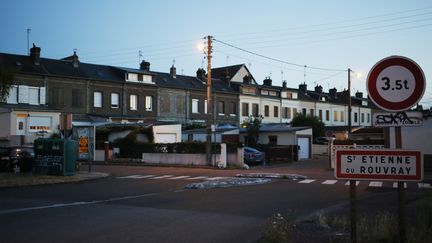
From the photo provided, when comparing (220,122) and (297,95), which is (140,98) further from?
(297,95)

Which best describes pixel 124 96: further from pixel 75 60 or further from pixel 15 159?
pixel 15 159

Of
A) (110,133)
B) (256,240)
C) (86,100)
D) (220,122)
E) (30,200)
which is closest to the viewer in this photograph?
(256,240)

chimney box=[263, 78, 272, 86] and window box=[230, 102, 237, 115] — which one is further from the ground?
chimney box=[263, 78, 272, 86]

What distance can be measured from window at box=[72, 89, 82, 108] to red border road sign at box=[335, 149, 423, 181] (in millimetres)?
47711

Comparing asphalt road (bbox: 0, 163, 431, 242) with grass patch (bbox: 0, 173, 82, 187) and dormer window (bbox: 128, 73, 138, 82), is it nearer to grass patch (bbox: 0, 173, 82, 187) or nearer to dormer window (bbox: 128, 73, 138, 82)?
grass patch (bbox: 0, 173, 82, 187)

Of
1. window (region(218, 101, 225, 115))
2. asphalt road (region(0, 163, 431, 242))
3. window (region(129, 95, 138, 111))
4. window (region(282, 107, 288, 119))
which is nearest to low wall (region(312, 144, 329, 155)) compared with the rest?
window (region(218, 101, 225, 115))

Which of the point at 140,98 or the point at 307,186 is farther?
the point at 140,98

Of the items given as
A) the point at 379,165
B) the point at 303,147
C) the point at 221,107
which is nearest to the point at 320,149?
the point at 303,147

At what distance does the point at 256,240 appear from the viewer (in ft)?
29.8

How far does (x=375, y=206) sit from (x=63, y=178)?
1430 cm

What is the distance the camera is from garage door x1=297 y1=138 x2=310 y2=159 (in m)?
48.4

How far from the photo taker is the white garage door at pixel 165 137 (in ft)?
146

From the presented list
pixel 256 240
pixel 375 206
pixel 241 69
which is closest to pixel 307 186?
pixel 375 206

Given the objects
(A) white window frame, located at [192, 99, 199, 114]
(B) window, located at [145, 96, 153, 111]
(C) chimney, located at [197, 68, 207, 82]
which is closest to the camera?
(B) window, located at [145, 96, 153, 111]
